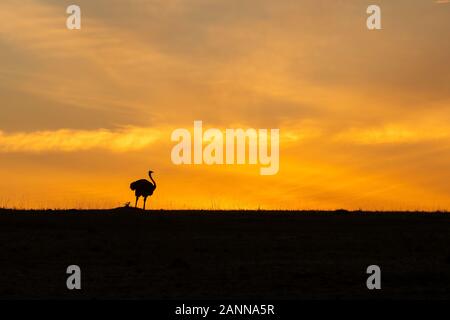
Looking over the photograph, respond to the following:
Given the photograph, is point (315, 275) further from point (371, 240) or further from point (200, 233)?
point (200, 233)

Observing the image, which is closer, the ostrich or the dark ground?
the dark ground

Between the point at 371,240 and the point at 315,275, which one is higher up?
the point at 371,240

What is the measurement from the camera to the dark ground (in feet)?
80.8

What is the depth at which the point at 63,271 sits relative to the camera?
27.6 metres

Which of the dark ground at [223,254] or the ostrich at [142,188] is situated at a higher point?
the ostrich at [142,188]

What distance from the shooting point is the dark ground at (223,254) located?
24625 millimetres

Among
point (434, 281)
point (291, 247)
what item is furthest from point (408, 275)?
point (291, 247)

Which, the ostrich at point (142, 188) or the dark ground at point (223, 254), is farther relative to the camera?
the ostrich at point (142, 188)

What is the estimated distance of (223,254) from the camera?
30891 mm

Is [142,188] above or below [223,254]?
above

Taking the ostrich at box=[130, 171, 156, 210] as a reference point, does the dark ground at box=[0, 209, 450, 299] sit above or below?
below

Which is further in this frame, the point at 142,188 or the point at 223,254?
the point at 142,188
